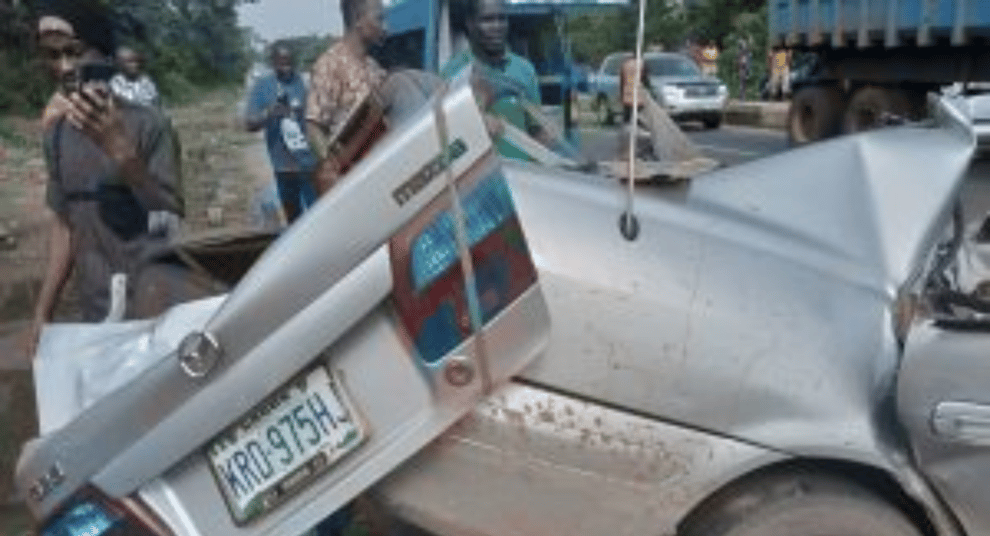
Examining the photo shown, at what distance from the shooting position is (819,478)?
298cm

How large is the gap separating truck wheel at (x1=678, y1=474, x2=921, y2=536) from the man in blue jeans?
499cm

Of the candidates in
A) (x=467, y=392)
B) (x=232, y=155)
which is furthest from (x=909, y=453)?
(x=232, y=155)

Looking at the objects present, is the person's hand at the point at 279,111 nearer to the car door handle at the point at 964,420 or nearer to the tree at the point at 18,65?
the car door handle at the point at 964,420

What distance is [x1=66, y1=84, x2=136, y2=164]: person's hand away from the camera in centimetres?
384

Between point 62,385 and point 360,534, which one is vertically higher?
point 62,385

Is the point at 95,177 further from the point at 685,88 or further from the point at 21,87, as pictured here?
the point at 21,87

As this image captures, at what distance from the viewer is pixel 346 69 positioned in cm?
620

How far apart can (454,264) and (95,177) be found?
6.17 ft

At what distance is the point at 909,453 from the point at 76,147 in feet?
8.71

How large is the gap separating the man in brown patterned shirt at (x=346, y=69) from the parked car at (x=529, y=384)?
3203 millimetres

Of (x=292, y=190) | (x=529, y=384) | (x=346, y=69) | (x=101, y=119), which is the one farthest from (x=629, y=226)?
(x=292, y=190)

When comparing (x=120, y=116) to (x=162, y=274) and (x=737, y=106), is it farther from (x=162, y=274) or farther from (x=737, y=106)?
(x=737, y=106)

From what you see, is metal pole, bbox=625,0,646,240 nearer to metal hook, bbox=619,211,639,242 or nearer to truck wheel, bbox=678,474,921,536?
metal hook, bbox=619,211,639,242

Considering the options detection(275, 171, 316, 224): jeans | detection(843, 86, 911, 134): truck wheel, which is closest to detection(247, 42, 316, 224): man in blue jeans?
detection(275, 171, 316, 224): jeans
